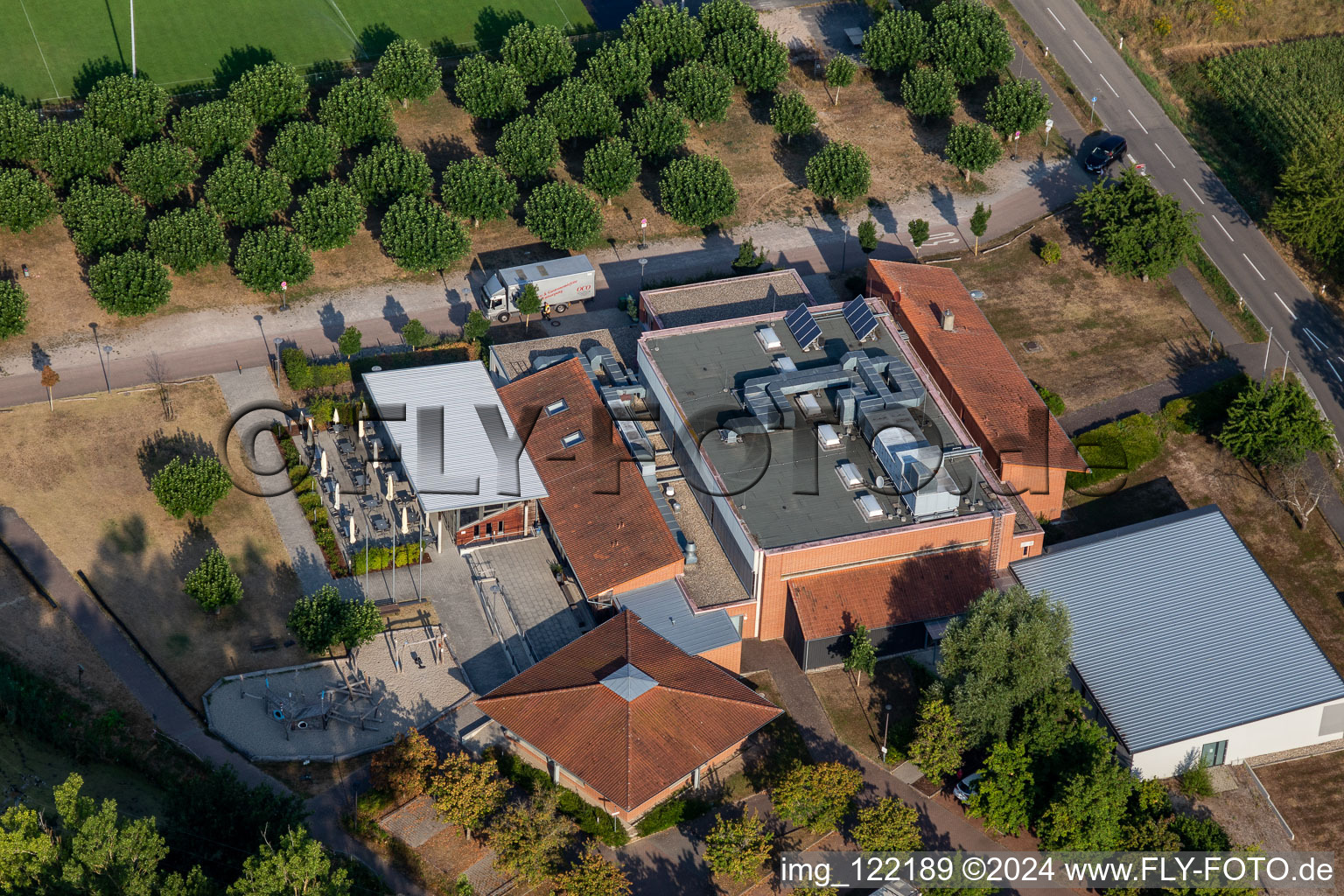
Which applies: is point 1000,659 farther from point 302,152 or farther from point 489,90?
point 489,90

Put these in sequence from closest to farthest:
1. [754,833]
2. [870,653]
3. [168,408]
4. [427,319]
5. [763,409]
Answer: [754,833], [870,653], [763,409], [168,408], [427,319]

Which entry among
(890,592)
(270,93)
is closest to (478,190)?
(270,93)

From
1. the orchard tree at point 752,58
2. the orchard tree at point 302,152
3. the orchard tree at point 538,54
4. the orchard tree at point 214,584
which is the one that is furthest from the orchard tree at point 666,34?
Answer: the orchard tree at point 214,584

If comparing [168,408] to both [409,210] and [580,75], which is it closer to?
[409,210]

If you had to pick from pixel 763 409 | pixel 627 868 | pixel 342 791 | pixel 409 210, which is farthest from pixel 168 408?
pixel 627 868

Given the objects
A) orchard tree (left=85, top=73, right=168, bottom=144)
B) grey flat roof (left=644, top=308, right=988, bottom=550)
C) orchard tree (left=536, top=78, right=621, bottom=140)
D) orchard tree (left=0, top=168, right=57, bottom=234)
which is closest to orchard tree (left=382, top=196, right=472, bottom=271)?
orchard tree (left=536, top=78, right=621, bottom=140)
